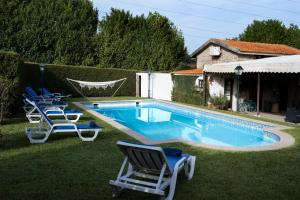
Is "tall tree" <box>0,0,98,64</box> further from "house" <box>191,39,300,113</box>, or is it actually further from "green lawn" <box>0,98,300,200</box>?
"green lawn" <box>0,98,300,200</box>

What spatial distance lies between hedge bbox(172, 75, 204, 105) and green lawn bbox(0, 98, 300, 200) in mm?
12353

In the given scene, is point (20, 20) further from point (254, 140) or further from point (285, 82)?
point (254, 140)

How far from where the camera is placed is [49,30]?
30578 millimetres

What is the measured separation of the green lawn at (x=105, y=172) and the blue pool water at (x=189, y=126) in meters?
2.47

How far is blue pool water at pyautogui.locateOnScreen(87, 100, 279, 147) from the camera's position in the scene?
39.2 ft

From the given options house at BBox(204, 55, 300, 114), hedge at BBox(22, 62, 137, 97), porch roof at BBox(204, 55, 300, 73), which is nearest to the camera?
porch roof at BBox(204, 55, 300, 73)

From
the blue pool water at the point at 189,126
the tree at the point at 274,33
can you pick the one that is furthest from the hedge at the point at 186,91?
the tree at the point at 274,33

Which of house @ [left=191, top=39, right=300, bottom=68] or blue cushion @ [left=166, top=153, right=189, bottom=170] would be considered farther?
house @ [left=191, top=39, right=300, bottom=68]

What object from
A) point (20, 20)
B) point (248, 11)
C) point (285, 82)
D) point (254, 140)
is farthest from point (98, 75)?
point (248, 11)

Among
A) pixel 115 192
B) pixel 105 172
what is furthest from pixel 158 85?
pixel 115 192

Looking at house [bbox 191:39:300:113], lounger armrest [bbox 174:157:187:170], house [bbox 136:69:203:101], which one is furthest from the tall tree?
lounger armrest [bbox 174:157:187:170]

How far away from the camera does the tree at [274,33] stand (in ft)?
138

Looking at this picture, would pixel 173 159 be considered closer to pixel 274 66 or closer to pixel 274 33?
pixel 274 66

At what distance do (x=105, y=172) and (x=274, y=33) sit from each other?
4182 centimetres
